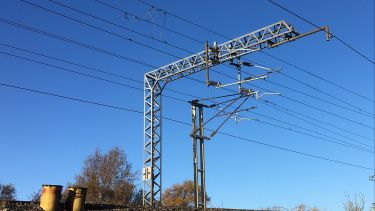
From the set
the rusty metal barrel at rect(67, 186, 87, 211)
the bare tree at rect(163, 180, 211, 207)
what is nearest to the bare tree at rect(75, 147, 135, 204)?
the bare tree at rect(163, 180, 211, 207)

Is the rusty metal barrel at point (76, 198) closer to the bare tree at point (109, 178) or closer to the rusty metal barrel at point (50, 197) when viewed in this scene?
the rusty metal barrel at point (50, 197)

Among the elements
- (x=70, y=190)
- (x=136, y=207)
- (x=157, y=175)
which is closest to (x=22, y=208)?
(x=70, y=190)

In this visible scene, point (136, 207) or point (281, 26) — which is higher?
point (281, 26)

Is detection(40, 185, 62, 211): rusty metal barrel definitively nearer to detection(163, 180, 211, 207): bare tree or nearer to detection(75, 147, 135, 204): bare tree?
detection(75, 147, 135, 204): bare tree

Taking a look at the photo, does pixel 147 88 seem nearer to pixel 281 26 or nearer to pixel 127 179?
pixel 281 26

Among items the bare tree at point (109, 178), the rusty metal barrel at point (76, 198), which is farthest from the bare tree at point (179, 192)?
the rusty metal barrel at point (76, 198)

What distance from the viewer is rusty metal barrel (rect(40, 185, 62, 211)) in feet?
56.0

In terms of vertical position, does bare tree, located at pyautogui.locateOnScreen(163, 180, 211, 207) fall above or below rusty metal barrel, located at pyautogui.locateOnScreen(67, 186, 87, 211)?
above

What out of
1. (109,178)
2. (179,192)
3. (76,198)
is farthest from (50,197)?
(179,192)

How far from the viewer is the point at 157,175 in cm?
2764

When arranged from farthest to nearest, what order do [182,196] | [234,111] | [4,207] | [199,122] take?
[182,196] < [199,122] < [234,111] < [4,207]

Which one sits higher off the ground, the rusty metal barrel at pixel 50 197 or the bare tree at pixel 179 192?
the bare tree at pixel 179 192

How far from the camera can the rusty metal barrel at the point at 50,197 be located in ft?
56.0

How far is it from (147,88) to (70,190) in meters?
11.6
